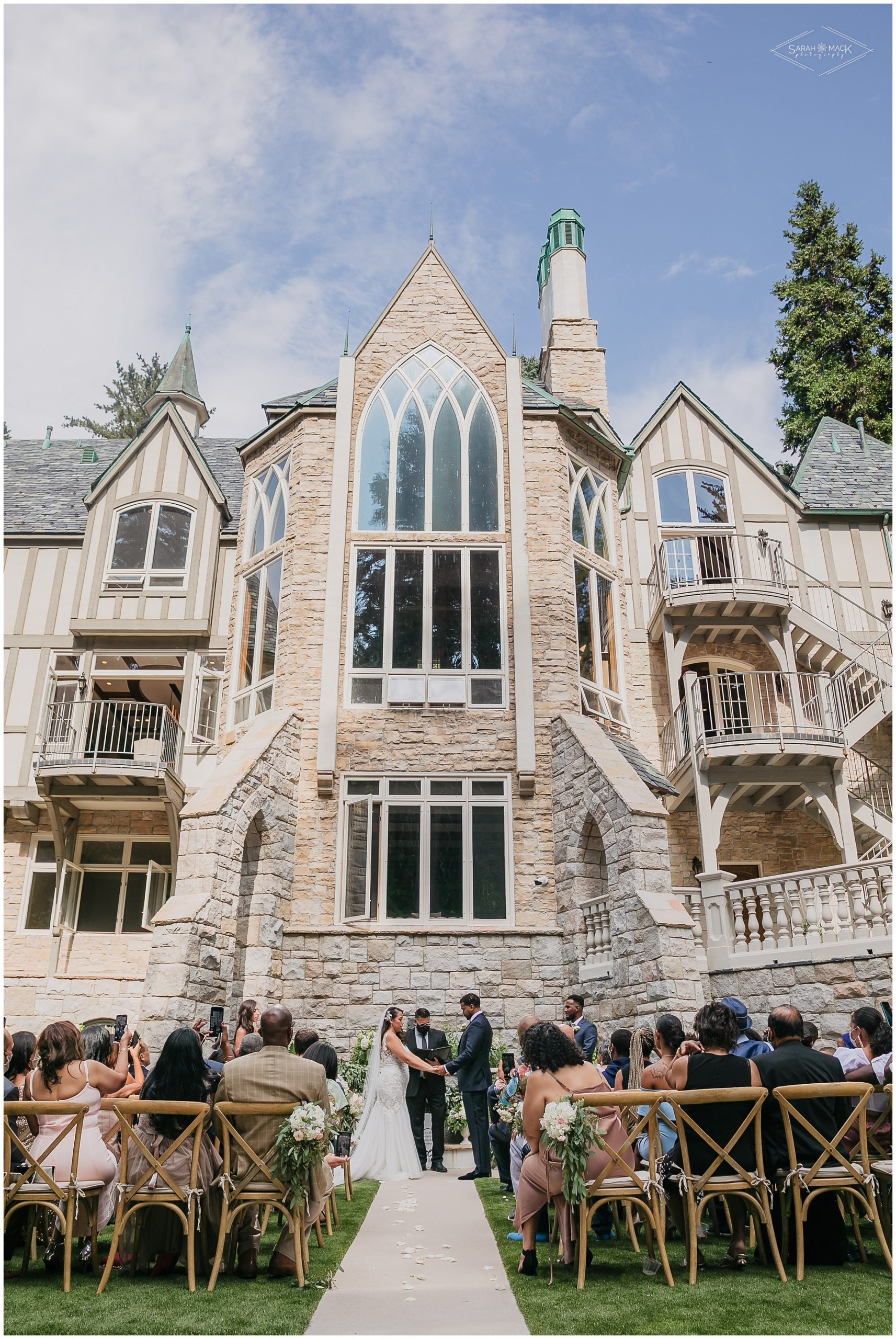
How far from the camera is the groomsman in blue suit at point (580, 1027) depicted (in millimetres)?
8547

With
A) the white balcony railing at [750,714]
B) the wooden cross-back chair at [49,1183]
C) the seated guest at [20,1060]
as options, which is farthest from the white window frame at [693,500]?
the wooden cross-back chair at [49,1183]

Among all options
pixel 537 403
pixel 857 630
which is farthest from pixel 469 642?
pixel 857 630

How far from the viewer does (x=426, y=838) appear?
14156mm

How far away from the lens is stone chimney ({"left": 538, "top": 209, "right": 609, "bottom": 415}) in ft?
66.5

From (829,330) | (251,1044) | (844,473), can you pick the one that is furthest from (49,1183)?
(829,330)

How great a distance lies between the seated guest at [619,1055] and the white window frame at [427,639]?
7.86 metres

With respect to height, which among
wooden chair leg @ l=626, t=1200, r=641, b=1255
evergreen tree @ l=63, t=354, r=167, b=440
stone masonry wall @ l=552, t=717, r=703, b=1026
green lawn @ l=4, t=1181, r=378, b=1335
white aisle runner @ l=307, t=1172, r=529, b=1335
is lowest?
white aisle runner @ l=307, t=1172, r=529, b=1335

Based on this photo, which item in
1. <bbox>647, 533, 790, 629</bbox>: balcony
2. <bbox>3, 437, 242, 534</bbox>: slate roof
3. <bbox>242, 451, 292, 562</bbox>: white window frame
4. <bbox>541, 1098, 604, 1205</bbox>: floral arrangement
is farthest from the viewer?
<bbox>3, 437, 242, 534</bbox>: slate roof

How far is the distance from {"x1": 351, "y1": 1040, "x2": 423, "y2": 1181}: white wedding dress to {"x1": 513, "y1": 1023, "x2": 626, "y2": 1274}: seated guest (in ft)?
14.1

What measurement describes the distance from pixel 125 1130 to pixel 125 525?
53.1ft

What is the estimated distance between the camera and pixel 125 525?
19.7 m

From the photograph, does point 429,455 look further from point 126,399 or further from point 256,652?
point 126,399

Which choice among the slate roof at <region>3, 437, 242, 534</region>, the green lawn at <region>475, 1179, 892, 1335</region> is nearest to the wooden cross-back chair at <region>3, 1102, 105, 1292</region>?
the green lawn at <region>475, 1179, 892, 1335</region>

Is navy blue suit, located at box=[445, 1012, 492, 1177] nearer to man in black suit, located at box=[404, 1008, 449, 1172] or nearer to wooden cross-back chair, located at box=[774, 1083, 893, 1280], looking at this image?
man in black suit, located at box=[404, 1008, 449, 1172]
